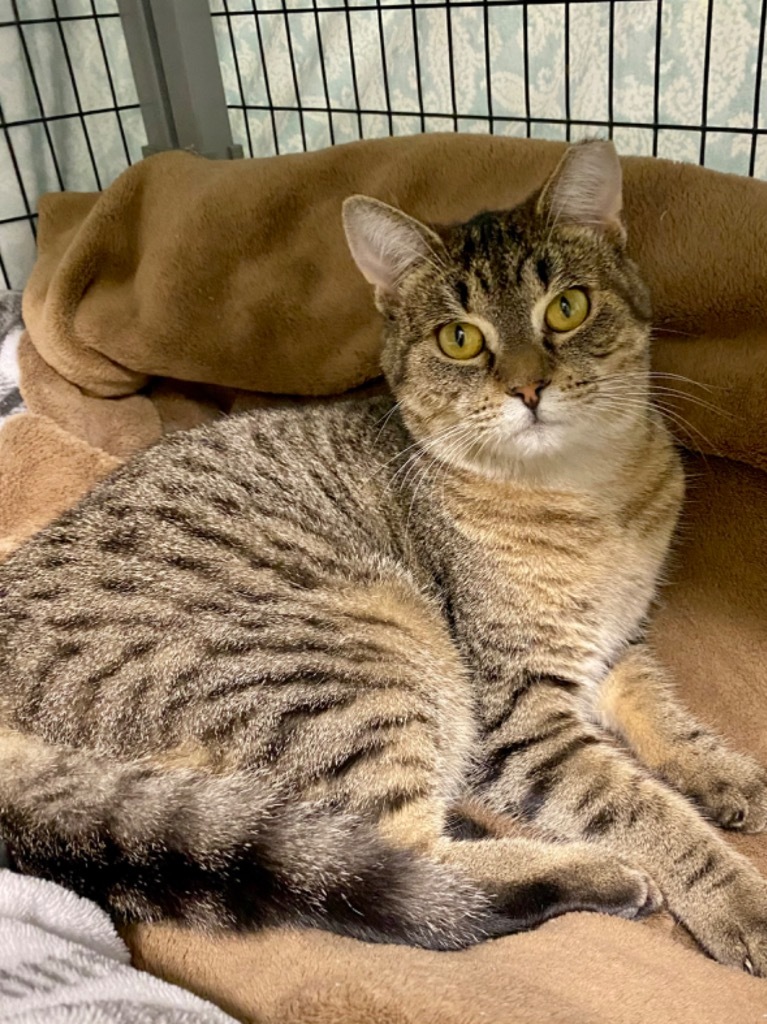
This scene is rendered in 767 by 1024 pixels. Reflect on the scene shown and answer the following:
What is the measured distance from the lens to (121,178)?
2053 millimetres

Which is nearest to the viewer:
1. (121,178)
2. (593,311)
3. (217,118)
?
(593,311)

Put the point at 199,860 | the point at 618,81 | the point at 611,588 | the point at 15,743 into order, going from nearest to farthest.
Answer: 1. the point at 199,860
2. the point at 15,743
3. the point at 611,588
4. the point at 618,81

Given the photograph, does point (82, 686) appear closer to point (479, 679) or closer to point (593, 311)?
point (479, 679)

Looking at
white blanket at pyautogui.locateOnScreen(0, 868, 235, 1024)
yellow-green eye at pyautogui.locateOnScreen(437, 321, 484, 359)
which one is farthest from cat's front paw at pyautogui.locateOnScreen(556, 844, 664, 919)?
yellow-green eye at pyautogui.locateOnScreen(437, 321, 484, 359)

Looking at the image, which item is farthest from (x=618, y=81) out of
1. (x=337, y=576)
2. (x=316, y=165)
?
(x=337, y=576)

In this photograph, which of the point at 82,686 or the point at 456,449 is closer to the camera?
the point at 82,686

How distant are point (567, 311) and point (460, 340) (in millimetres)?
185

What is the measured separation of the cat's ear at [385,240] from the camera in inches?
56.2

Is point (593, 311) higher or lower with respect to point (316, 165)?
lower

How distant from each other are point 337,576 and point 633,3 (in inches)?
66.5

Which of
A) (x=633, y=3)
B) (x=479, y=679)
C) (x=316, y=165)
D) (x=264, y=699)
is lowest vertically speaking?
(x=479, y=679)

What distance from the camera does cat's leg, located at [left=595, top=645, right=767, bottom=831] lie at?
1359 millimetres

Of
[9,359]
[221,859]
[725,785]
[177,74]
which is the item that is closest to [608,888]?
[725,785]

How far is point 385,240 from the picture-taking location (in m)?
1.49
